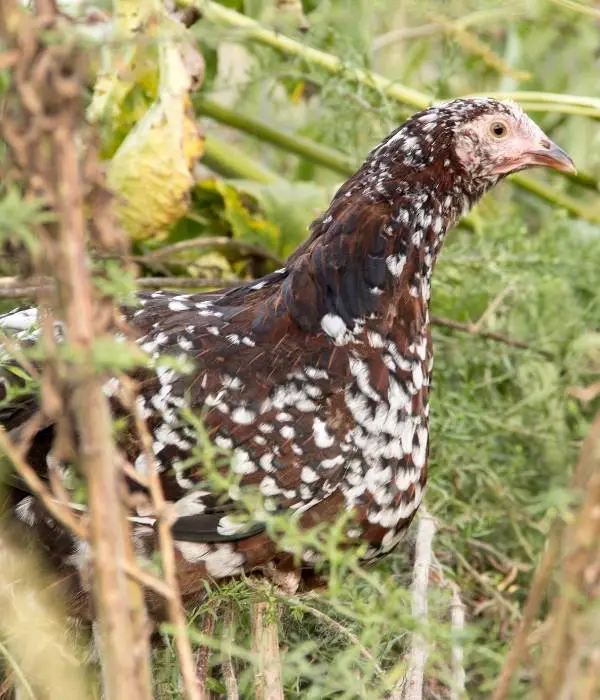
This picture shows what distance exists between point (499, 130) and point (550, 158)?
0.44ft

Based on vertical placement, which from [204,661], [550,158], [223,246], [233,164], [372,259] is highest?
[550,158]

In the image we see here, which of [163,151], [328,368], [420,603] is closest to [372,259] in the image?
[328,368]

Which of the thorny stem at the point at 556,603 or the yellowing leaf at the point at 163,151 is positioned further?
the yellowing leaf at the point at 163,151

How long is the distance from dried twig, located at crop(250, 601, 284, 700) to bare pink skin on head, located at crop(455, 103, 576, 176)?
920mm

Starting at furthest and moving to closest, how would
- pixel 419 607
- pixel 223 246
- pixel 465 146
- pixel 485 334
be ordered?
pixel 223 246, pixel 485 334, pixel 465 146, pixel 419 607

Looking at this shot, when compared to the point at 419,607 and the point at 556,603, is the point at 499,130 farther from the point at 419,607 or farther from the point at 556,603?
the point at 556,603

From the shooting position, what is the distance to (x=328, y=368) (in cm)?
211

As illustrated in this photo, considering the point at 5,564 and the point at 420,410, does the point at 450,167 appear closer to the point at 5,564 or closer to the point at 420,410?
the point at 420,410

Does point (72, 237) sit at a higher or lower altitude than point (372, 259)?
higher

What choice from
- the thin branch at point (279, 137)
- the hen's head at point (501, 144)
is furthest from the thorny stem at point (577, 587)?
the thin branch at point (279, 137)

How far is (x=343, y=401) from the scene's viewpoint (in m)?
2.09

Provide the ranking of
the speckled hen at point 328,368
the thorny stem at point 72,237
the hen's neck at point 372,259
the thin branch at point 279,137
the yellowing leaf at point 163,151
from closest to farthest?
→ the thorny stem at point 72,237, the speckled hen at point 328,368, the hen's neck at point 372,259, the yellowing leaf at point 163,151, the thin branch at point 279,137

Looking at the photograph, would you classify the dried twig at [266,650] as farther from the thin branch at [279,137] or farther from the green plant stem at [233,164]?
the green plant stem at [233,164]

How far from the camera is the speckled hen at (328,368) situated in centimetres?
202
